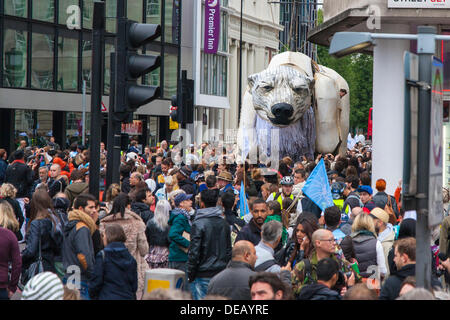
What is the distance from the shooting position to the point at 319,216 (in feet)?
38.2

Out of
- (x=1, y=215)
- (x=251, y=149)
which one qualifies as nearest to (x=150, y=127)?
(x=251, y=149)

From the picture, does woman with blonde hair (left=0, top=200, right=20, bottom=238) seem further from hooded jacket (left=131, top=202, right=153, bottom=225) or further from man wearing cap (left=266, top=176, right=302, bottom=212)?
man wearing cap (left=266, top=176, right=302, bottom=212)

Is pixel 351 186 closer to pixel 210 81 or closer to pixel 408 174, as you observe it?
pixel 408 174

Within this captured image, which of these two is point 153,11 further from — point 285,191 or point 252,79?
point 285,191

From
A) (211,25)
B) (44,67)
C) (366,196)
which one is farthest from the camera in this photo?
(211,25)

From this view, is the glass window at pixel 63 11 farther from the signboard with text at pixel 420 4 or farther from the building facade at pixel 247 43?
the signboard with text at pixel 420 4

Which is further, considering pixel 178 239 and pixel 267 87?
pixel 267 87

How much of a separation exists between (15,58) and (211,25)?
2024 cm

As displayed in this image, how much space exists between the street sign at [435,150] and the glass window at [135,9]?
42.9 metres

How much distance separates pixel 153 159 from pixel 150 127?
29.1 m

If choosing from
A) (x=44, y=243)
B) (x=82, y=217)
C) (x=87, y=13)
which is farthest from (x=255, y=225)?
(x=87, y=13)

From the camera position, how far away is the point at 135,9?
48.5 m

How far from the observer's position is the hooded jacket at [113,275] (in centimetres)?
772

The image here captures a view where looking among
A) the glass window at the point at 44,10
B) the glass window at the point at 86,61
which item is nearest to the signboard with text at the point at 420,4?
the glass window at the point at 44,10
